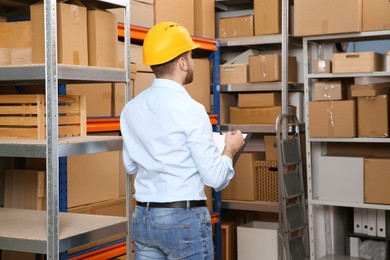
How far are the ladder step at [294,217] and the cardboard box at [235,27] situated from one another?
4.85 ft

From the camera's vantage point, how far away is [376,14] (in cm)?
450

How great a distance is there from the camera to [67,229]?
2.93 metres

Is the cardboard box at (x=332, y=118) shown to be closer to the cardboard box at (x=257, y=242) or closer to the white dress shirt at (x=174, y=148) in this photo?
the cardboard box at (x=257, y=242)

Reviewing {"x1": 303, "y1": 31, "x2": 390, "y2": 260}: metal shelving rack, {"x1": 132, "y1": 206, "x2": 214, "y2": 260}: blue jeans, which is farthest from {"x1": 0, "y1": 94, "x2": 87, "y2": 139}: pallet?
{"x1": 303, "y1": 31, "x2": 390, "y2": 260}: metal shelving rack

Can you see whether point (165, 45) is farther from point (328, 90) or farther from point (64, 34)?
point (328, 90)

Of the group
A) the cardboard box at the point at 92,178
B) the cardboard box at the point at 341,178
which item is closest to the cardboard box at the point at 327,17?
the cardboard box at the point at 341,178

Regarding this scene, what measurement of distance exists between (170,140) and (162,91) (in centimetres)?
20

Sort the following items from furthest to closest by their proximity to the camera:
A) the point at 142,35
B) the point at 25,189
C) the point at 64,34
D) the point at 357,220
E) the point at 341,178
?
the point at 357,220, the point at 341,178, the point at 142,35, the point at 25,189, the point at 64,34

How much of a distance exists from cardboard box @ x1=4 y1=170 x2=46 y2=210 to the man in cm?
110

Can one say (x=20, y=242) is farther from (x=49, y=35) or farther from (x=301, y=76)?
(x=301, y=76)

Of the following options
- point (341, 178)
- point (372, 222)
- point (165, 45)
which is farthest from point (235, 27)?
point (165, 45)

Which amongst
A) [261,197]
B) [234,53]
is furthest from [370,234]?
[234,53]

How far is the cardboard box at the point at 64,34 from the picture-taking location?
2914mm

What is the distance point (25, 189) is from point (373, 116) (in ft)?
8.15
